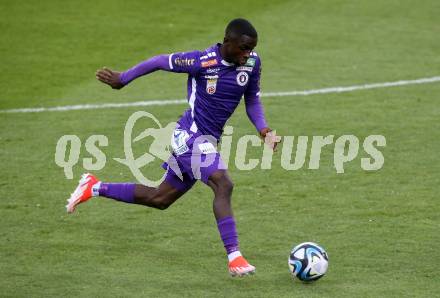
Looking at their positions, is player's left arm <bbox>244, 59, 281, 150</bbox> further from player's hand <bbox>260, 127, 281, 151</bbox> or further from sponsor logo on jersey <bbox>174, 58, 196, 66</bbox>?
sponsor logo on jersey <bbox>174, 58, 196, 66</bbox>

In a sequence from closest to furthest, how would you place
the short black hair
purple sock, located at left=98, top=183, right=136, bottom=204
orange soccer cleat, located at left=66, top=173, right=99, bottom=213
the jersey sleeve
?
the short black hair → the jersey sleeve → purple sock, located at left=98, top=183, right=136, bottom=204 → orange soccer cleat, located at left=66, top=173, right=99, bottom=213

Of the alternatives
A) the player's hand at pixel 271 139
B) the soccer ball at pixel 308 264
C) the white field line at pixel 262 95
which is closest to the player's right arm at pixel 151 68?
the player's hand at pixel 271 139

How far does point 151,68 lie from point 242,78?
3.04 ft

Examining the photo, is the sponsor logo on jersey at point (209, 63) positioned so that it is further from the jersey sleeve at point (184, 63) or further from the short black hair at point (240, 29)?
the short black hair at point (240, 29)

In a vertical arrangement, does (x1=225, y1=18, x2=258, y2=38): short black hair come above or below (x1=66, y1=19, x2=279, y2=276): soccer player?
above

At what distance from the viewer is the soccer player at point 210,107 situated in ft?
32.6

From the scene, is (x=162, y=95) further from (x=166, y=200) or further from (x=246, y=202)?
(x=166, y=200)

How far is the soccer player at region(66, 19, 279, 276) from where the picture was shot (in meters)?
9.92

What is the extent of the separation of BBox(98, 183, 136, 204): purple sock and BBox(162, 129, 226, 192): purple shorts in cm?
44

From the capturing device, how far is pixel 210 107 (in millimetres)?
10312

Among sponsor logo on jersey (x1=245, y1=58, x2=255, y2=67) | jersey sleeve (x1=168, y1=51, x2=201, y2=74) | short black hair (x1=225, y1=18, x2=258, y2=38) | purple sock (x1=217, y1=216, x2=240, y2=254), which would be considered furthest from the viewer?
sponsor logo on jersey (x1=245, y1=58, x2=255, y2=67)

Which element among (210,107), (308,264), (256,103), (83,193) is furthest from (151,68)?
(308,264)

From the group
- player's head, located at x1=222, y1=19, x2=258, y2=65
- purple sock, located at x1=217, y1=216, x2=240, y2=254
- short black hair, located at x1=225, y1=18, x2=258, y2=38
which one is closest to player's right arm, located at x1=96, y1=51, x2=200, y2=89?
player's head, located at x1=222, y1=19, x2=258, y2=65

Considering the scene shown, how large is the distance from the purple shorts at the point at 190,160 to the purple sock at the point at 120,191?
44cm
